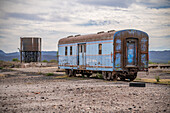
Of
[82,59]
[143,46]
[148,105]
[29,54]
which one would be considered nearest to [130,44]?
[143,46]

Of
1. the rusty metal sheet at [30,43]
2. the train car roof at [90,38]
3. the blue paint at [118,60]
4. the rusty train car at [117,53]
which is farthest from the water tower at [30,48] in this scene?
the blue paint at [118,60]

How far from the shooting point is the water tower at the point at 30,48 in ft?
180

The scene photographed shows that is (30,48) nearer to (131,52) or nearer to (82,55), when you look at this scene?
(82,55)

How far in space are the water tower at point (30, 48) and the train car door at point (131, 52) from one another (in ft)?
127

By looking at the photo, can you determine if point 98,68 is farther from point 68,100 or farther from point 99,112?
point 99,112

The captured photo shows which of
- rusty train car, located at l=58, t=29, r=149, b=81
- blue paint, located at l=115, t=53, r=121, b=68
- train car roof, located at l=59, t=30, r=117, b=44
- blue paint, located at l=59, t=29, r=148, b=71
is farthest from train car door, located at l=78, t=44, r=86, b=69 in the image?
blue paint, located at l=115, t=53, r=121, b=68

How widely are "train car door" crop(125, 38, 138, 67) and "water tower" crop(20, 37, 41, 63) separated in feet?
127

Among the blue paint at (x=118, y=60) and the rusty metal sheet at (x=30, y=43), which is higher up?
the rusty metal sheet at (x=30, y=43)

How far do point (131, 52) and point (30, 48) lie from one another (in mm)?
38869

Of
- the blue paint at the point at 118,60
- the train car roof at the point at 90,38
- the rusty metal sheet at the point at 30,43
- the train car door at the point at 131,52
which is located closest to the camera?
the blue paint at the point at 118,60

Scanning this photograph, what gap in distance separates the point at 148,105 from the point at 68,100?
295 centimetres

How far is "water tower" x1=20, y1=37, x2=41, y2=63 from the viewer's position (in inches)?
2164

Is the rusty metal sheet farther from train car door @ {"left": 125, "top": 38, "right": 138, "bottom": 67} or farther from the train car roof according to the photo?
train car door @ {"left": 125, "top": 38, "right": 138, "bottom": 67}

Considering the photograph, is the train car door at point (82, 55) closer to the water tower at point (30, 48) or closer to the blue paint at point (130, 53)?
the blue paint at point (130, 53)
